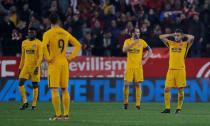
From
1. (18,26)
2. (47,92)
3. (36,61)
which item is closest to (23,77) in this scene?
(36,61)

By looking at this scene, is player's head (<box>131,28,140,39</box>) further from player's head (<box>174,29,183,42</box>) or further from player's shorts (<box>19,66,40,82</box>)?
player's shorts (<box>19,66,40,82</box>)

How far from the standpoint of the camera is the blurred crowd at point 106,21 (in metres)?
22.3

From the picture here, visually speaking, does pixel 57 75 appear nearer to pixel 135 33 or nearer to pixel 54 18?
pixel 54 18

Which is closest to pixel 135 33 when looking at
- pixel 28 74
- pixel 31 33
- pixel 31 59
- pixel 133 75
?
pixel 133 75

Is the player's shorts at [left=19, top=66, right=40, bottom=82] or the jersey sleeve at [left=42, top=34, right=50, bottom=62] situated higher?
the jersey sleeve at [left=42, top=34, right=50, bottom=62]

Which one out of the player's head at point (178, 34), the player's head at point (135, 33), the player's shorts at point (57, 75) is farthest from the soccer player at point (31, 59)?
the player's shorts at point (57, 75)

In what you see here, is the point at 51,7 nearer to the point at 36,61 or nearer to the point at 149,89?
the point at 149,89

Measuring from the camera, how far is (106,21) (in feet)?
77.2

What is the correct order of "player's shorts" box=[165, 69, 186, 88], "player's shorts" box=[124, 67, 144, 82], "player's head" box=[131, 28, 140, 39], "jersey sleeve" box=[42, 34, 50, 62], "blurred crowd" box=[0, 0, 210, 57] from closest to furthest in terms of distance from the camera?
"jersey sleeve" box=[42, 34, 50, 62] → "player's shorts" box=[165, 69, 186, 88] → "player's head" box=[131, 28, 140, 39] → "player's shorts" box=[124, 67, 144, 82] → "blurred crowd" box=[0, 0, 210, 57]

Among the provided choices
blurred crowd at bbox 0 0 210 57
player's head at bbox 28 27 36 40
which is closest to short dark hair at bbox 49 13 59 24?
player's head at bbox 28 27 36 40

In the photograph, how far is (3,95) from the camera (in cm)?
2119

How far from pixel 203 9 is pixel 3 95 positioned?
383 inches

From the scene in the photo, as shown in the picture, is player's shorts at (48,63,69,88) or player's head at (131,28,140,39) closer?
player's shorts at (48,63,69,88)

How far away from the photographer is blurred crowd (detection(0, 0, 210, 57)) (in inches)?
877
